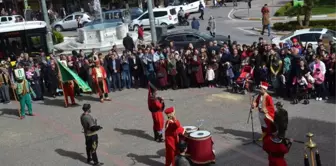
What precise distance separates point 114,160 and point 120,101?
17.6 ft

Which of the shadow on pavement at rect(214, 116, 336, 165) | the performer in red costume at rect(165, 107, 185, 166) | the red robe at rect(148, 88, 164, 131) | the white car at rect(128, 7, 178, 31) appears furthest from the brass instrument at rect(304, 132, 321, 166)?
the white car at rect(128, 7, 178, 31)

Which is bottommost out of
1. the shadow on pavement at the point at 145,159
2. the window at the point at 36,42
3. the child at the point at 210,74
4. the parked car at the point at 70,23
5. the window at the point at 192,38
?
the shadow on pavement at the point at 145,159

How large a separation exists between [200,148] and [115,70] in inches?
333

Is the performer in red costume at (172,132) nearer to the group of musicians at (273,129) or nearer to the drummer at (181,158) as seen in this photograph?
the drummer at (181,158)

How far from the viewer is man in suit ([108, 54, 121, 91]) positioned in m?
17.6

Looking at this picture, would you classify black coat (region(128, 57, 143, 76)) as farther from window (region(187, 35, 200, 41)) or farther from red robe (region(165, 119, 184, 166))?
red robe (region(165, 119, 184, 166))

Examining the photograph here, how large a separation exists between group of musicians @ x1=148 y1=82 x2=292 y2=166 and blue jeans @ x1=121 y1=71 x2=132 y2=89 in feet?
20.2

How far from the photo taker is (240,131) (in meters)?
12.5

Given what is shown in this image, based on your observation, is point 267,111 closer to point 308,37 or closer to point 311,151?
point 311,151

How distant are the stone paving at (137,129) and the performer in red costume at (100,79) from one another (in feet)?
1.42

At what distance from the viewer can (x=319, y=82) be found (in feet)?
47.3

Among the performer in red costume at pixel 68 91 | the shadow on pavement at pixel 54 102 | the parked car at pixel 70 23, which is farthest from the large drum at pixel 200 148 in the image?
the parked car at pixel 70 23

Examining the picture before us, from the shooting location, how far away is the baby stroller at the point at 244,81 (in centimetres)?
1549

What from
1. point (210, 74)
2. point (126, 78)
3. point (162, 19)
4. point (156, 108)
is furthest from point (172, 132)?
point (162, 19)
